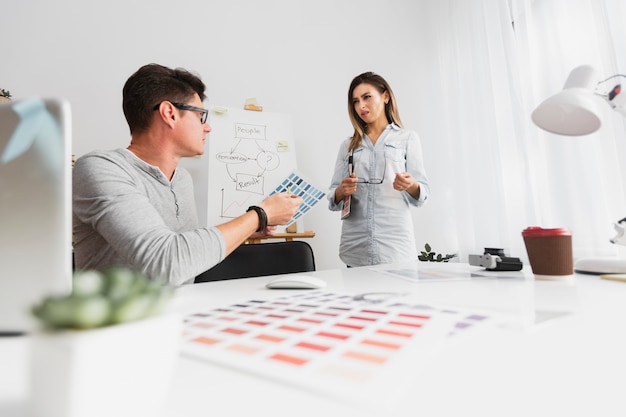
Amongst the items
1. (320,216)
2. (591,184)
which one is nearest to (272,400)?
(591,184)

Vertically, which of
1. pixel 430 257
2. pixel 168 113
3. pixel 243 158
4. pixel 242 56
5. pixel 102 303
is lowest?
pixel 430 257

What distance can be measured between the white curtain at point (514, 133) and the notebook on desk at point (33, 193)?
184 centimetres

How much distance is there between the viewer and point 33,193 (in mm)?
317

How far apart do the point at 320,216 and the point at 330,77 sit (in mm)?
1027

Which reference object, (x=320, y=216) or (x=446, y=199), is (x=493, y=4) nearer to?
(x=446, y=199)

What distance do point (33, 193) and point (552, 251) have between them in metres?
0.88

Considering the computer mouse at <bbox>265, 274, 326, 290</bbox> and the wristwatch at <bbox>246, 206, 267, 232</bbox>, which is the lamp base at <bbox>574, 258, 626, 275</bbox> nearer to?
the computer mouse at <bbox>265, 274, 326, 290</bbox>

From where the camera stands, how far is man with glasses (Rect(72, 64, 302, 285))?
2.61 ft

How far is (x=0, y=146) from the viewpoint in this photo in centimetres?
32

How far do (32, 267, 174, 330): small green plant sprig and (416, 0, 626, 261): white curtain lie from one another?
183 cm

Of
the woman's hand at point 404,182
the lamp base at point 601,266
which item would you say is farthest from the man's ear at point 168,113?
the lamp base at point 601,266

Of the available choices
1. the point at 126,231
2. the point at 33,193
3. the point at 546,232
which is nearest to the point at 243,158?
the point at 126,231

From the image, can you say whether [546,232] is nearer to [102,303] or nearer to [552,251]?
[552,251]

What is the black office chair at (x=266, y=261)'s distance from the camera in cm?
124
